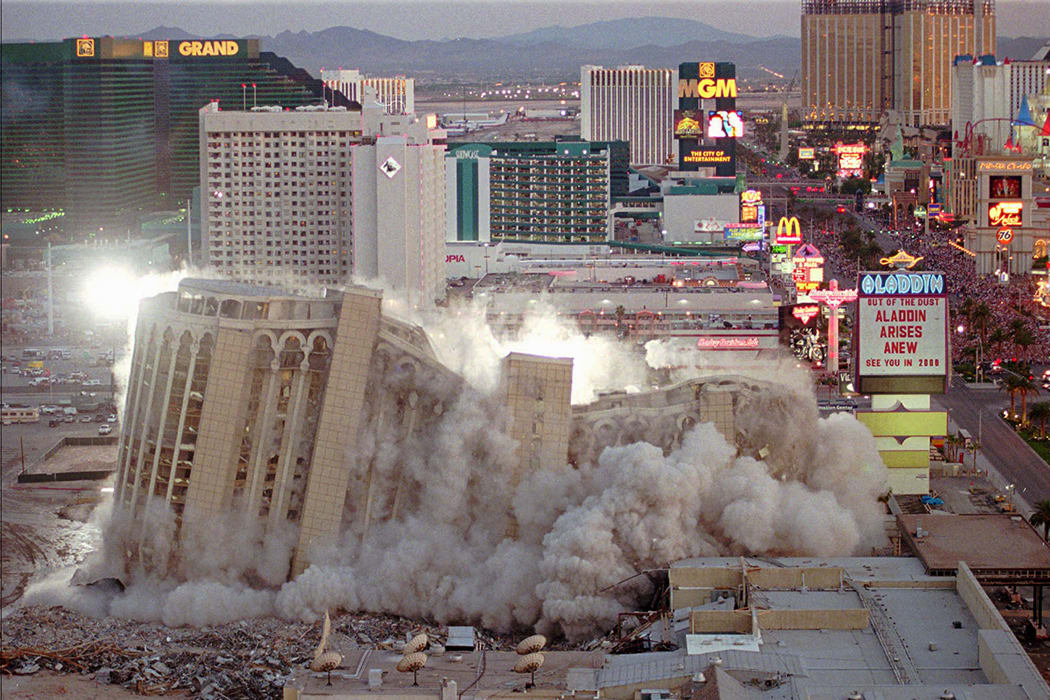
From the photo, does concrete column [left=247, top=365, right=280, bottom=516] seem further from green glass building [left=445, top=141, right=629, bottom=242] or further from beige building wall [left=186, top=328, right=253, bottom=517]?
green glass building [left=445, top=141, right=629, bottom=242]

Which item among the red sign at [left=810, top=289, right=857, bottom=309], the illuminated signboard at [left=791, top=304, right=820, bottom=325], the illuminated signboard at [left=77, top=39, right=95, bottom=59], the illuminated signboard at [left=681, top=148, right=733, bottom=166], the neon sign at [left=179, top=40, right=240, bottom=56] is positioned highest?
the neon sign at [left=179, top=40, right=240, bottom=56]

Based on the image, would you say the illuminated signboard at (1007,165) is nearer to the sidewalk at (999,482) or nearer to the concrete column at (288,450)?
the sidewalk at (999,482)

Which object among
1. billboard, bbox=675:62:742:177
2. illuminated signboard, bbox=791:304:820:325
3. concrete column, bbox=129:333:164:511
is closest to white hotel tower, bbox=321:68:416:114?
billboard, bbox=675:62:742:177

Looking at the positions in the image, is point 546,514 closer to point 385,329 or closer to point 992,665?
point 385,329

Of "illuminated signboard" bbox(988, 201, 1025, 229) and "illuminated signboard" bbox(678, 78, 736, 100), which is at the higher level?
"illuminated signboard" bbox(678, 78, 736, 100)

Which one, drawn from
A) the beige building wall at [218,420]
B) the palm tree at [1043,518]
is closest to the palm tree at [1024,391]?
the palm tree at [1043,518]

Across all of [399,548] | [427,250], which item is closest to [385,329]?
[399,548]

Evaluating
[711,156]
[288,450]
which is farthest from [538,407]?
[711,156]
